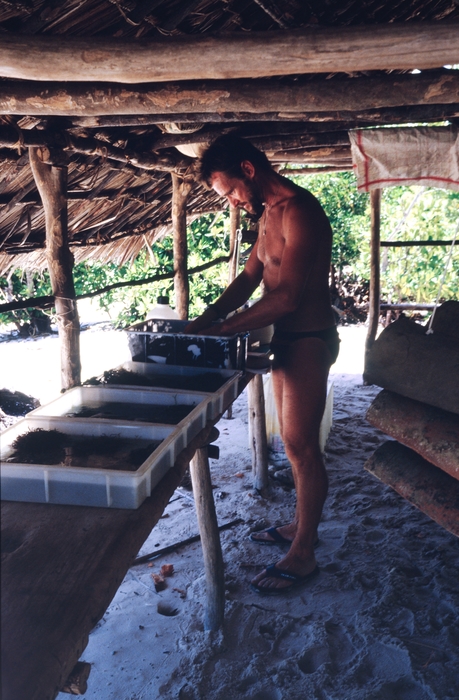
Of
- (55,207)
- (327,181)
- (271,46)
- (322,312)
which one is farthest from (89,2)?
(327,181)

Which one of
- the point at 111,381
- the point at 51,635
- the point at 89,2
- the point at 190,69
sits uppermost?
the point at 89,2

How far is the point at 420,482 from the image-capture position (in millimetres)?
2428

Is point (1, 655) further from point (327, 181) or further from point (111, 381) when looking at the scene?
point (327, 181)

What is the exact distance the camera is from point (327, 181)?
10.9 metres

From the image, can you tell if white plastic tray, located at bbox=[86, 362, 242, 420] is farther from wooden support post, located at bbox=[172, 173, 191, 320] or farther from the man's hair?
wooden support post, located at bbox=[172, 173, 191, 320]

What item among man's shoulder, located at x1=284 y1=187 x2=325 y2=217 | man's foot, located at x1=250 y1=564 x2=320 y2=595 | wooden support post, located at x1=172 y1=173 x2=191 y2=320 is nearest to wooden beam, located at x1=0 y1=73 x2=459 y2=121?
man's shoulder, located at x1=284 y1=187 x2=325 y2=217

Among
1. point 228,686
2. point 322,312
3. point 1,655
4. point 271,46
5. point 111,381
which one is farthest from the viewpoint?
point 322,312

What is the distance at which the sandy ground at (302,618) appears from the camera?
214 cm

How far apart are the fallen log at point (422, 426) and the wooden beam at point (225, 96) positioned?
146 centimetres

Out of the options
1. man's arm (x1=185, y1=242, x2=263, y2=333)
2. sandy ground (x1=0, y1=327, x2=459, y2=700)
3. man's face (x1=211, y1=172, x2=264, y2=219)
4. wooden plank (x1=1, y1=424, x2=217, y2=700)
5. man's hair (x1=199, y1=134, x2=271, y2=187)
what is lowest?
sandy ground (x1=0, y1=327, x2=459, y2=700)

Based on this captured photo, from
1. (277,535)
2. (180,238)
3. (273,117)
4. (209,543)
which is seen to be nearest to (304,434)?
(209,543)

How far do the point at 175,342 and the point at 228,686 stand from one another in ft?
4.81

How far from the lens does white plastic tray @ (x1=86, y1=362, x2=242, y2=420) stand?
2.05 metres

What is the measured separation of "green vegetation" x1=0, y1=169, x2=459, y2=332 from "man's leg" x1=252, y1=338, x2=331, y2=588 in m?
6.00
